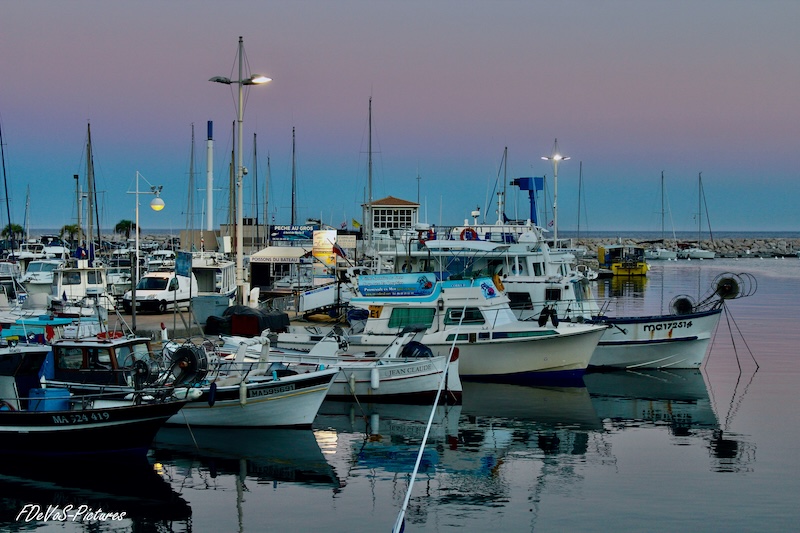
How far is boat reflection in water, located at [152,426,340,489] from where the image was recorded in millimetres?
18219

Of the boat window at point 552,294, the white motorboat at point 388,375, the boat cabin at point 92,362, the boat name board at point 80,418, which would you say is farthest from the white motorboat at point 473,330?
the boat name board at point 80,418

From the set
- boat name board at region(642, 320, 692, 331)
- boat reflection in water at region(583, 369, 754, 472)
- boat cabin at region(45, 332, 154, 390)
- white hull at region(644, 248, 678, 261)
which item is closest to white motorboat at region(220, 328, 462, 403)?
boat reflection in water at region(583, 369, 754, 472)

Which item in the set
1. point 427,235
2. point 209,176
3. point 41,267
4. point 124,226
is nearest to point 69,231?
point 124,226

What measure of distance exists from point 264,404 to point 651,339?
613 inches

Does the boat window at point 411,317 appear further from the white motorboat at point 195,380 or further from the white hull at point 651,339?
the white motorboat at point 195,380

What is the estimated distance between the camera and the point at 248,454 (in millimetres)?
19516

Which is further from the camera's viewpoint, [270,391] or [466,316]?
[466,316]

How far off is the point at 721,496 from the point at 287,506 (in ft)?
25.4

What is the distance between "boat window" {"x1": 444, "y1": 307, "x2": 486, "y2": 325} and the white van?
13126 millimetres

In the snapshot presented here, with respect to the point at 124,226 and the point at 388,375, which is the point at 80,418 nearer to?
the point at 388,375

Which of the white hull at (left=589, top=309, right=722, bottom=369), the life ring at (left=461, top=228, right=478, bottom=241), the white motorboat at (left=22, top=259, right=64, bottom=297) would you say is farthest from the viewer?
the white motorboat at (left=22, top=259, right=64, bottom=297)

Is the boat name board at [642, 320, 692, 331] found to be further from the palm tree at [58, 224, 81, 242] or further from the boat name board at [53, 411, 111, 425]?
the palm tree at [58, 224, 81, 242]

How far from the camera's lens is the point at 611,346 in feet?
103

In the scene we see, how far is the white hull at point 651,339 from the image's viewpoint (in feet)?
103
